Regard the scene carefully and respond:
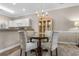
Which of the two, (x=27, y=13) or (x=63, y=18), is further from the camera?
(x=63, y=18)

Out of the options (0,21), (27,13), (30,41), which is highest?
(27,13)

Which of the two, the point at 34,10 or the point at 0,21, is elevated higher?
the point at 34,10

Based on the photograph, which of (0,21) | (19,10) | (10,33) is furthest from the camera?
(10,33)

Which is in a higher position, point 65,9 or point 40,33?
point 65,9

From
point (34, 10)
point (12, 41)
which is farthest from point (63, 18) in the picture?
point (12, 41)

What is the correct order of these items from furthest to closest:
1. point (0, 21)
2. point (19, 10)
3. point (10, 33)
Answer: point (10, 33) → point (19, 10) → point (0, 21)

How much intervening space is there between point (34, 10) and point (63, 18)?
50 cm

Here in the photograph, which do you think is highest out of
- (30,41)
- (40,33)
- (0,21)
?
(0,21)

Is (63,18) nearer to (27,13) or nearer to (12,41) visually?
(27,13)

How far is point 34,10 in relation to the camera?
1900mm

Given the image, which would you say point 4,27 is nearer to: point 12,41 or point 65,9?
point 12,41

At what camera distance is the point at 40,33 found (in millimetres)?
2035

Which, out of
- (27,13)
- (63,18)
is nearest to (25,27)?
(27,13)

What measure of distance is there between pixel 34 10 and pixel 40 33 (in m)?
0.39
